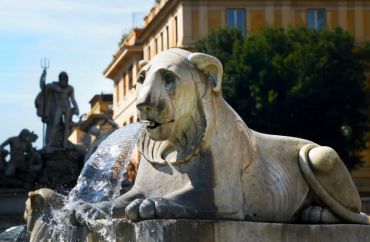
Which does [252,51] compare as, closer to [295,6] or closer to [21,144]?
[295,6]

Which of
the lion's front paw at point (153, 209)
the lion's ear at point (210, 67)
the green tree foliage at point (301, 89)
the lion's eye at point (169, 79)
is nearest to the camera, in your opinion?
the lion's front paw at point (153, 209)

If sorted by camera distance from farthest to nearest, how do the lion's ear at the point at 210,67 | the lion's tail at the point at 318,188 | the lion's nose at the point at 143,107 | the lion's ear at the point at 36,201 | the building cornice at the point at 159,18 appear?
the building cornice at the point at 159,18 → the lion's ear at the point at 36,201 → the lion's tail at the point at 318,188 → the lion's ear at the point at 210,67 → the lion's nose at the point at 143,107

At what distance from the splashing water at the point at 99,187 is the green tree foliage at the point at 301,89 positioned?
53460mm

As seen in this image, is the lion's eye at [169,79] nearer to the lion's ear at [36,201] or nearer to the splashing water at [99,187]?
the splashing water at [99,187]

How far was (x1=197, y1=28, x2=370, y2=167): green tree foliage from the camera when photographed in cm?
6506

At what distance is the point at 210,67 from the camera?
870cm

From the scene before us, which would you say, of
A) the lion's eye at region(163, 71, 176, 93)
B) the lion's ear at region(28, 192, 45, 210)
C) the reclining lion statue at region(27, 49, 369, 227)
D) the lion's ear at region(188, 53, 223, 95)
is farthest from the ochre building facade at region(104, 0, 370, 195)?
the lion's eye at region(163, 71, 176, 93)

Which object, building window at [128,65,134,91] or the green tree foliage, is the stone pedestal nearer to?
the green tree foliage

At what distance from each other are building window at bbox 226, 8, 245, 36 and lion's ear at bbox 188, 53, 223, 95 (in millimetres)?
72519

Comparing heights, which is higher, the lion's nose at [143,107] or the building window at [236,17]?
the building window at [236,17]

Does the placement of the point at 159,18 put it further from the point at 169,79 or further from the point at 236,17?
the point at 169,79

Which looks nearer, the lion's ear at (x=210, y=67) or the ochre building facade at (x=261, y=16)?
the lion's ear at (x=210, y=67)

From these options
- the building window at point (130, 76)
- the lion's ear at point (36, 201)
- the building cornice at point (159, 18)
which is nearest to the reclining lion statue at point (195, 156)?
the lion's ear at point (36, 201)

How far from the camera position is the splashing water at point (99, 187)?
8.71 m
